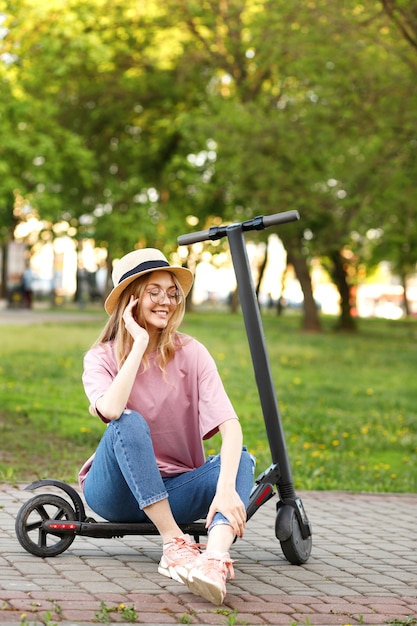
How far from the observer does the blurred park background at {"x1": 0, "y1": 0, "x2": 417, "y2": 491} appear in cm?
1452

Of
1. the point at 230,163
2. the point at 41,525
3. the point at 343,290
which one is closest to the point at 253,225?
the point at 41,525

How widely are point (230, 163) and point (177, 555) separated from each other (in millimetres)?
28843

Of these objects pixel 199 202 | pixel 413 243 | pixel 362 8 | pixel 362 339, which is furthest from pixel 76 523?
pixel 413 243

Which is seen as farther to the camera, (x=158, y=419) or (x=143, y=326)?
(x=143, y=326)

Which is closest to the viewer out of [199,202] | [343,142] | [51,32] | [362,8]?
[362,8]

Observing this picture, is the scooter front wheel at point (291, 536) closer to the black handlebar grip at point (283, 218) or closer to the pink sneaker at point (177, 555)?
the pink sneaker at point (177, 555)

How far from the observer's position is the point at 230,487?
16.8 feet

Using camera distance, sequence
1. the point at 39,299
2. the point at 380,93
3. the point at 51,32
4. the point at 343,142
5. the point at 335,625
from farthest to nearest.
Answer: the point at 39,299 < the point at 51,32 < the point at 343,142 < the point at 380,93 < the point at 335,625

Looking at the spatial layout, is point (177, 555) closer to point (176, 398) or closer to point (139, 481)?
point (139, 481)

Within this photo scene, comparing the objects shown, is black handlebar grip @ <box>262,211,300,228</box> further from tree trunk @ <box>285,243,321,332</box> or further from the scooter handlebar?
tree trunk @ <box>285,243,321,332</box>

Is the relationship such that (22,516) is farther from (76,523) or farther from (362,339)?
(362,339)

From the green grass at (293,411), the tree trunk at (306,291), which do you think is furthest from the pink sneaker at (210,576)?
the tree trunk at (306,291)

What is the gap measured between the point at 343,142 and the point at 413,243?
55.3 feet

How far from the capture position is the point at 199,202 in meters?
38.3
